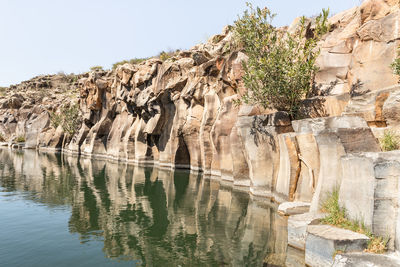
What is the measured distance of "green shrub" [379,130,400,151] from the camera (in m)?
10.1

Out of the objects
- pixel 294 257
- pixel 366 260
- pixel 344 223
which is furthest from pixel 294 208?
pixel 366 260

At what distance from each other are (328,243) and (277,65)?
1248cm

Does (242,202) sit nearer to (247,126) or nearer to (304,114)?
(247,126)

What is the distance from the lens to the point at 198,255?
10648 millimetres

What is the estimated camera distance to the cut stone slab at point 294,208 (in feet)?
46.2

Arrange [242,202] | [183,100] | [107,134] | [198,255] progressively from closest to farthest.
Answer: [198,255]
[242,202]
[183,100]
[107,134]

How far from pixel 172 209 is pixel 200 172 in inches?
619

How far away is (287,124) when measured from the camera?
19.0 m

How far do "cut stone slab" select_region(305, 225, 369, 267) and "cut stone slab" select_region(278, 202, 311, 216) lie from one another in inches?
194

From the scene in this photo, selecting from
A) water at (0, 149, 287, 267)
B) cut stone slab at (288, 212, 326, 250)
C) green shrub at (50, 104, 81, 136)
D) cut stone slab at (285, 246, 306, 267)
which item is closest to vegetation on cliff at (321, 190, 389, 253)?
cut stone slab at (288, 212, 326, 250)

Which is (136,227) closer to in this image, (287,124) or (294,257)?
(294,257)

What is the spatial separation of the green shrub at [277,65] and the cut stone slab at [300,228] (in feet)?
29.8

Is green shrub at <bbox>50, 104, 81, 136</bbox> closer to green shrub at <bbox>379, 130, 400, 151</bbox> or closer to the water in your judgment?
the water

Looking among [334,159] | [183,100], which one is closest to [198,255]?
[334,159]
